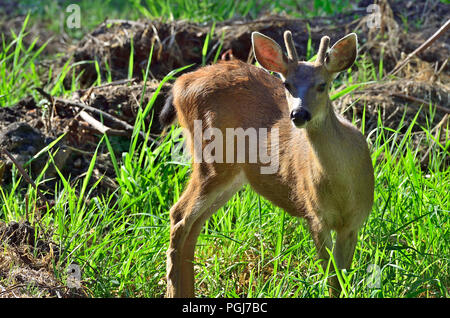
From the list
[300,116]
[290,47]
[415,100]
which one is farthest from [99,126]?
[415,100]

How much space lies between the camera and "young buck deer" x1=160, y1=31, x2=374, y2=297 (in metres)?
4.39

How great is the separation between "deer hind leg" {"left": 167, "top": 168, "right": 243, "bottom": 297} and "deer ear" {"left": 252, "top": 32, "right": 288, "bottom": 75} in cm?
81

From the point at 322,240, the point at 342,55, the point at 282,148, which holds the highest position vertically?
the point at 342,55

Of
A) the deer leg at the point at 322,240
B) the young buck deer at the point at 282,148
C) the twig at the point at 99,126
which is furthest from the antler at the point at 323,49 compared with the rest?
the twig at the point at 99,126

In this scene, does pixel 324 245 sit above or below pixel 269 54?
below

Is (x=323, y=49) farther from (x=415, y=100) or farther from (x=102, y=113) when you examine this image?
(x=102, y=113)

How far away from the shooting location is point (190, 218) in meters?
5.09

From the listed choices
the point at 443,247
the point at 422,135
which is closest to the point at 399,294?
the point at 443,247

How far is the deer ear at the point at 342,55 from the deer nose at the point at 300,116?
1.21ft

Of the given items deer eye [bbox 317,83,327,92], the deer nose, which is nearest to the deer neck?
deer eye [bbox 317,83,327,92]

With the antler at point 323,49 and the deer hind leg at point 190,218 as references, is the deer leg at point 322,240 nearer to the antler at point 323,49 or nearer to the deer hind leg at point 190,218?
the deer hind leg at point 190,218

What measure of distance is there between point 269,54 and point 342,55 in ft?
1.37

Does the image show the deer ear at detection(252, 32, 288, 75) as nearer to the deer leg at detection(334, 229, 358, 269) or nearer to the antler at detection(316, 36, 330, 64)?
the antler at detection(316, 36, 330, 64)

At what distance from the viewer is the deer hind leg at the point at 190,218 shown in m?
4.98
